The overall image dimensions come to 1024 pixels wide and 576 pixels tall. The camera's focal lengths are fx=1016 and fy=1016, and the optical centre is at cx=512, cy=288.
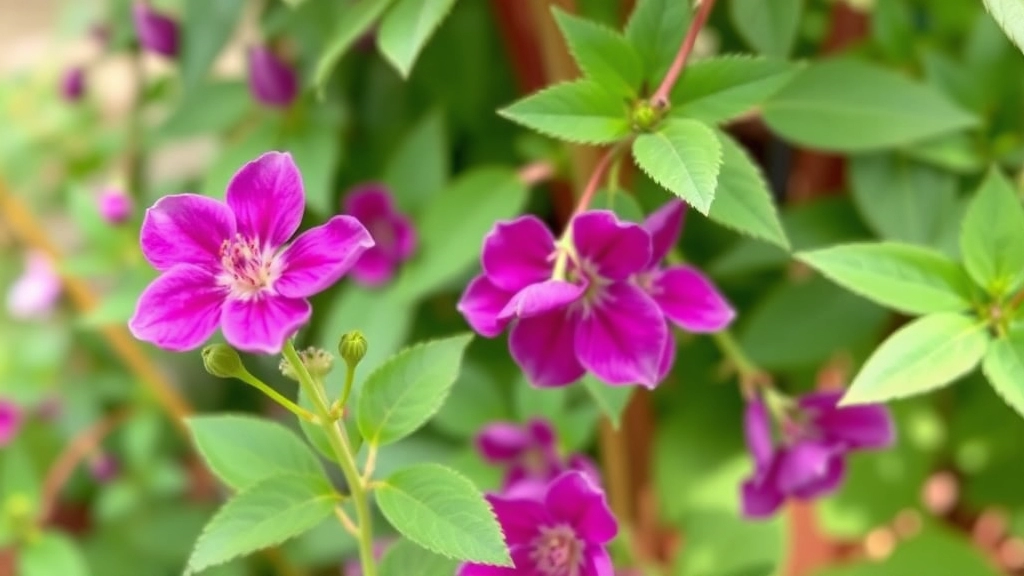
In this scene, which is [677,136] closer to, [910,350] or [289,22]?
[910,350]

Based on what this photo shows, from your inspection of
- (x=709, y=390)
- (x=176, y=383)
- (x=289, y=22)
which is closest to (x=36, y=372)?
(x=176, y=383)

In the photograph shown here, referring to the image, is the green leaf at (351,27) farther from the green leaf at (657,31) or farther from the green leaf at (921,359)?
the green leaf at (921,359)

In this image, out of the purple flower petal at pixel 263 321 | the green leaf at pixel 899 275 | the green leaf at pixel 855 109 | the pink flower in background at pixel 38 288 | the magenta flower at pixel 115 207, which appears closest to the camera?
the purple flower petal at pixel 263 321

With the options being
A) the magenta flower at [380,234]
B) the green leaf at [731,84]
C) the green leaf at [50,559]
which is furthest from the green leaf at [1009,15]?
the green leaf at [50,559]

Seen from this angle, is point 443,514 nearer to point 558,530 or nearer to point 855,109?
point 558,530

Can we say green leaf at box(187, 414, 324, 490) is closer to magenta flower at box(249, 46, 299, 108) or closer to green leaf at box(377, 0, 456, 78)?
green leaf at box(377, 0, 456, 78)
